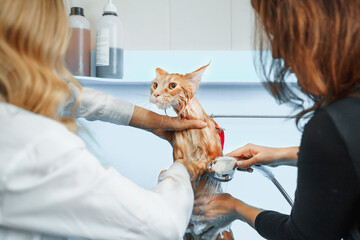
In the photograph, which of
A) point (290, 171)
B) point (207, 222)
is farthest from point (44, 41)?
point (290, 171)

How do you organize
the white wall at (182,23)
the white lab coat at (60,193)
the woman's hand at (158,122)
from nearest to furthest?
the white lab coat at (60,193), the woman's hand at (158,122), the white wall at (182,23)

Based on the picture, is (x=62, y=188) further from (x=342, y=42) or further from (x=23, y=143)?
(x=342, y=42)

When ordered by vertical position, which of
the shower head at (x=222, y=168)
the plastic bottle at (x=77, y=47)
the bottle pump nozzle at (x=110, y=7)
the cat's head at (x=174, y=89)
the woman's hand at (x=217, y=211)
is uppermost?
the bottle pump nozzle at (x=110, y=7)

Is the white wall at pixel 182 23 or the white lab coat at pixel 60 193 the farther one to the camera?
the white wall at pixel 182 23

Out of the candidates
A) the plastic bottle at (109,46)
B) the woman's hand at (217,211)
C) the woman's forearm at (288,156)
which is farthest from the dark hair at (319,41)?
the plastic bottle at (109,46)

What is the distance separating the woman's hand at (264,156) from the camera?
38.0 inches

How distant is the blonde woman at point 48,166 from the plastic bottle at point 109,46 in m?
0.37

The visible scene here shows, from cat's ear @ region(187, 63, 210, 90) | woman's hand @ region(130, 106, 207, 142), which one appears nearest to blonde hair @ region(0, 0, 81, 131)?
woman's hand @ region(130, 106, 207, 142)

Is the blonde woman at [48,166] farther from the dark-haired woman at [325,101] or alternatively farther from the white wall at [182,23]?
the white wall at [182,23]

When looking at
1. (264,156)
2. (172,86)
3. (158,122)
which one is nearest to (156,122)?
(158,122)

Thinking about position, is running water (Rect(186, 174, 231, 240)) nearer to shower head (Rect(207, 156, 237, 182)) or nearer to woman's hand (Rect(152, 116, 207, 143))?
shower head (Rect(207, 156, 237, 182))

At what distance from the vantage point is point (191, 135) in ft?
3.11

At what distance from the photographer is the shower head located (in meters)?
0.93

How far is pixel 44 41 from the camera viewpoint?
23.9 inches
